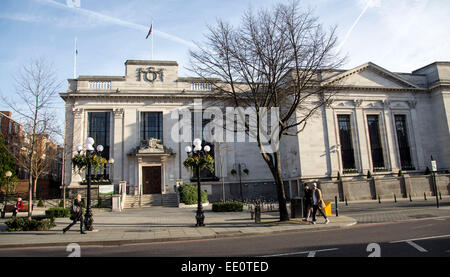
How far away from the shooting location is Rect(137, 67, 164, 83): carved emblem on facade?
3334cm

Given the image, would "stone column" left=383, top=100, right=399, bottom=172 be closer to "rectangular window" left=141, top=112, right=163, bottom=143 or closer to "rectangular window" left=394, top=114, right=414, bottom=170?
"rectangular window" left=394, top=114, right=414, bottom=170

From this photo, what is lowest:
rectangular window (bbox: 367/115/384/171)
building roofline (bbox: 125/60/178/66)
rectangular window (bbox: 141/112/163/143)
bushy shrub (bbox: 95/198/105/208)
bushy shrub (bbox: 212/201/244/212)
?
bushy shrub (bbox: 212/201/244/212)

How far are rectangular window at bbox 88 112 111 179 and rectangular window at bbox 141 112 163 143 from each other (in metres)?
3.83

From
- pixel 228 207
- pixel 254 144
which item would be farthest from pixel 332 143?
pixel 228 207

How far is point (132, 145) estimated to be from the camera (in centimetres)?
3203

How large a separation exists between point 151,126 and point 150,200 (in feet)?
27.9

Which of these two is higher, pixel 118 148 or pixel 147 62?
pixel 147 62

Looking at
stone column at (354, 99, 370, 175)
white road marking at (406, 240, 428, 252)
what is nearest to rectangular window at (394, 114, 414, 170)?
stone column at (354, 99, 370, 175)

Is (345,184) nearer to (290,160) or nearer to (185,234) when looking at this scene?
(290,160)

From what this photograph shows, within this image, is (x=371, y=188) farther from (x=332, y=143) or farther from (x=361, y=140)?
(x=332, y=143)

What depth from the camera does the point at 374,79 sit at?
113 ft

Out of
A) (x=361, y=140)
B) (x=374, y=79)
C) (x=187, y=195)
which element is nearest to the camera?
(x=187, y=195)

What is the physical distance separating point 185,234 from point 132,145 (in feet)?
70.9
